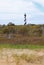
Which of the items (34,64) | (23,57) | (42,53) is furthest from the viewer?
(42,53)

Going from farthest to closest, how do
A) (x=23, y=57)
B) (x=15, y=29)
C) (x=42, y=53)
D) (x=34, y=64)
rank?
(x=15, y=29), (x=42, y=53), (x=23, y=57), (x=34, y=64)

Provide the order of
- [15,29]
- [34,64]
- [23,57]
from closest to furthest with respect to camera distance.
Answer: [34,64], [23,57], [15,29]

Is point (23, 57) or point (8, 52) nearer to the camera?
point (23, 57)

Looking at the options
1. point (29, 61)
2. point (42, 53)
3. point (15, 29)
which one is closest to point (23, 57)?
point (29, 61)

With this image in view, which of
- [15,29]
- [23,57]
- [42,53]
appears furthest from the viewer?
[15,29]

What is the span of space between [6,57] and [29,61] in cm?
199

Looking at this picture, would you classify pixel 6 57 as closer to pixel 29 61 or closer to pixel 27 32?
pixel 29 61

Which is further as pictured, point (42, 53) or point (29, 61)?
point (42, 53)

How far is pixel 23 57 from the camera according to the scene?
50.4 ft

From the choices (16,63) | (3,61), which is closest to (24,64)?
(16,63)

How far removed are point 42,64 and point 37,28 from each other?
1310 inches

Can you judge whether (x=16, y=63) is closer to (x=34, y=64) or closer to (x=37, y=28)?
(x=34, y=64)

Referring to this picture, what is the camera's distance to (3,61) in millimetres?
15000

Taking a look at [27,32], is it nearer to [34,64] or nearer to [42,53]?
[42,53]
